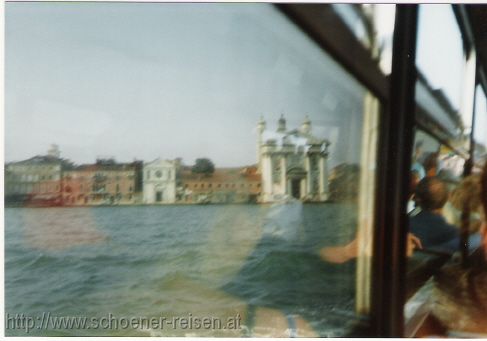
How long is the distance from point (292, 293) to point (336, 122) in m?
0.61

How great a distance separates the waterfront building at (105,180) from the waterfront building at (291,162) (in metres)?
0.42

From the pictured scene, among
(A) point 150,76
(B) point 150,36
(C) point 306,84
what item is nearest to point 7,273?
(A) point 150,76

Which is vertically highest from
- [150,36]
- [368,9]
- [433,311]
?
[368,9]

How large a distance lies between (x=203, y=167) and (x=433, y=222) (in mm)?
844

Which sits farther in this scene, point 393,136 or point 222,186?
point 393,136

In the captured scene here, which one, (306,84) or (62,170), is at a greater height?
(306,84)

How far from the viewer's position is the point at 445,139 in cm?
187

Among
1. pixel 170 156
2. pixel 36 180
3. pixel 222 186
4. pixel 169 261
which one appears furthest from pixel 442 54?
pixel 36 180

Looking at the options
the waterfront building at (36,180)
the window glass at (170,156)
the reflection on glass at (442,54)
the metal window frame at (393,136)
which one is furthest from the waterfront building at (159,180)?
the reflection on glass at (442,54)

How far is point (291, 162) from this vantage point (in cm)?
178

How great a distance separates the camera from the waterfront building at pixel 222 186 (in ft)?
5.75

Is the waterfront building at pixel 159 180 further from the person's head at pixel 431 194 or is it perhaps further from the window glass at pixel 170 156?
the person's head at pixel 431 194

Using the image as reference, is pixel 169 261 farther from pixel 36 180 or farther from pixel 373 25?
pixel 373 25

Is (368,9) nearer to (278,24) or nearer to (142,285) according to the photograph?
(278,24)
